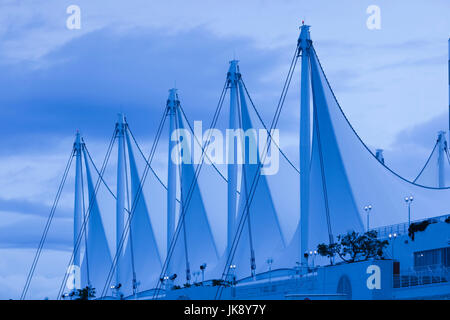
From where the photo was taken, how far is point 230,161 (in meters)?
50.0

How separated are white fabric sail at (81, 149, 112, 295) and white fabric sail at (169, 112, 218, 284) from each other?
13209 millimetres

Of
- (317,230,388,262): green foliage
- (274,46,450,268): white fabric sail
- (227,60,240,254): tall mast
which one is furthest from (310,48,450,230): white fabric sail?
(227,60,240,254): tall mast

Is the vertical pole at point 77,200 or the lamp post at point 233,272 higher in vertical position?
the vertical pole at point 77,200

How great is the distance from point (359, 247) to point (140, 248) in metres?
31.2

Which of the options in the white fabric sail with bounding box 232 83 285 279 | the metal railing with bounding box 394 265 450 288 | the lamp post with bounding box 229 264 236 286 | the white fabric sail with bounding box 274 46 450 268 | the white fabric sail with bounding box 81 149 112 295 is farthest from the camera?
the white fabric sail with bounding box 81 149 112 295

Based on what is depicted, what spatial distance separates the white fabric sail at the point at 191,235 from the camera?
58438 millimetres

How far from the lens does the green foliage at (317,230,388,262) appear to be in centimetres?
3738

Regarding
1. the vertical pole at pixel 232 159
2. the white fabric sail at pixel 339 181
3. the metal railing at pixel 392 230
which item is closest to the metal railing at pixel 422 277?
the metal railing at pixel 392 230

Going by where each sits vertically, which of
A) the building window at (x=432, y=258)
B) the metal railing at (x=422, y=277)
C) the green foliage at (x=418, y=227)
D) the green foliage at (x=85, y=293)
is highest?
the green foliage at (x=418, y=227)

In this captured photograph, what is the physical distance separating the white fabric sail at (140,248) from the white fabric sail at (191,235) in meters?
6.14

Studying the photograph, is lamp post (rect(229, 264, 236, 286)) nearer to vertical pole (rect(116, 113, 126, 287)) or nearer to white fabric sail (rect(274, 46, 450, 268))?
white fabric sail (rect(274, 46, 450, 268))

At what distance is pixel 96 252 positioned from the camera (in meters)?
71.9

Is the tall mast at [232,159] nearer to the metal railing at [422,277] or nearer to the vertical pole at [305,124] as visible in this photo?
the vertical pole at [305,124]
